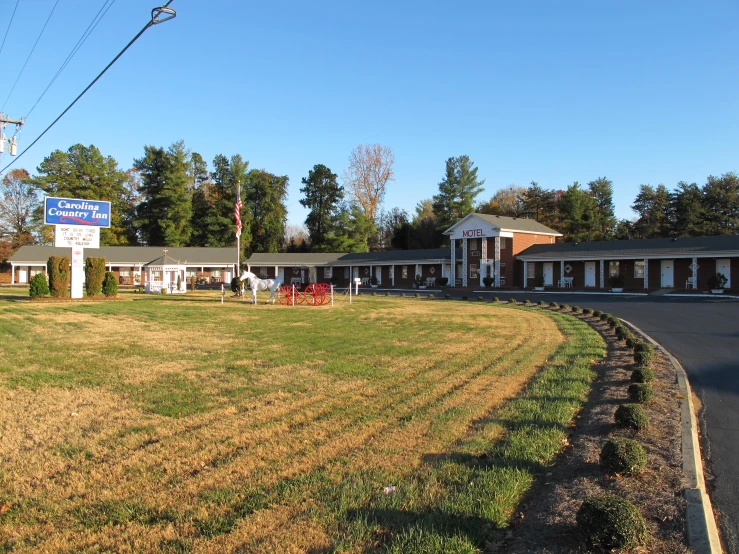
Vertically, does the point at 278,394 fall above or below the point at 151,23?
below

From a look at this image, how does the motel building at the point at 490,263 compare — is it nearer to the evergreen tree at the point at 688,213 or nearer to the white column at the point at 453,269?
the white column at the point at 453,269

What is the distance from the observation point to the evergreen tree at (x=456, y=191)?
7200 cm

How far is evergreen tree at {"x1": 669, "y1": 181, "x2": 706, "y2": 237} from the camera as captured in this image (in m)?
57.0

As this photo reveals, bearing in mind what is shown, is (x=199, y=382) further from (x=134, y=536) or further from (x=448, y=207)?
(x=448, y=207)

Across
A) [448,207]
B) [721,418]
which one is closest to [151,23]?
[721,418]

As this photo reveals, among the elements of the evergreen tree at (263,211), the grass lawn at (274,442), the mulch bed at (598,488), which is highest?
the evergreen tree at (263,211)

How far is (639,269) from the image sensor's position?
1615 inches

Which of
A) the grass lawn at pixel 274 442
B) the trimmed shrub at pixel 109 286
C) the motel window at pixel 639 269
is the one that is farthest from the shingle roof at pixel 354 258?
the grass lawn at pixel 274 442

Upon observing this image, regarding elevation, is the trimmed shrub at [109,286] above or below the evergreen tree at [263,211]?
below

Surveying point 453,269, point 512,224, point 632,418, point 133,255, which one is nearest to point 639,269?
point 512,224

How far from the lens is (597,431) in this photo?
20.8 feet

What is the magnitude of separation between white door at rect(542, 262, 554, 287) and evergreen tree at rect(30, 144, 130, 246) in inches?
2156

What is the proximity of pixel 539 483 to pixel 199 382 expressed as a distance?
5717 mm

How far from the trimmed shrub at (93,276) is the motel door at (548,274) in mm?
34501
